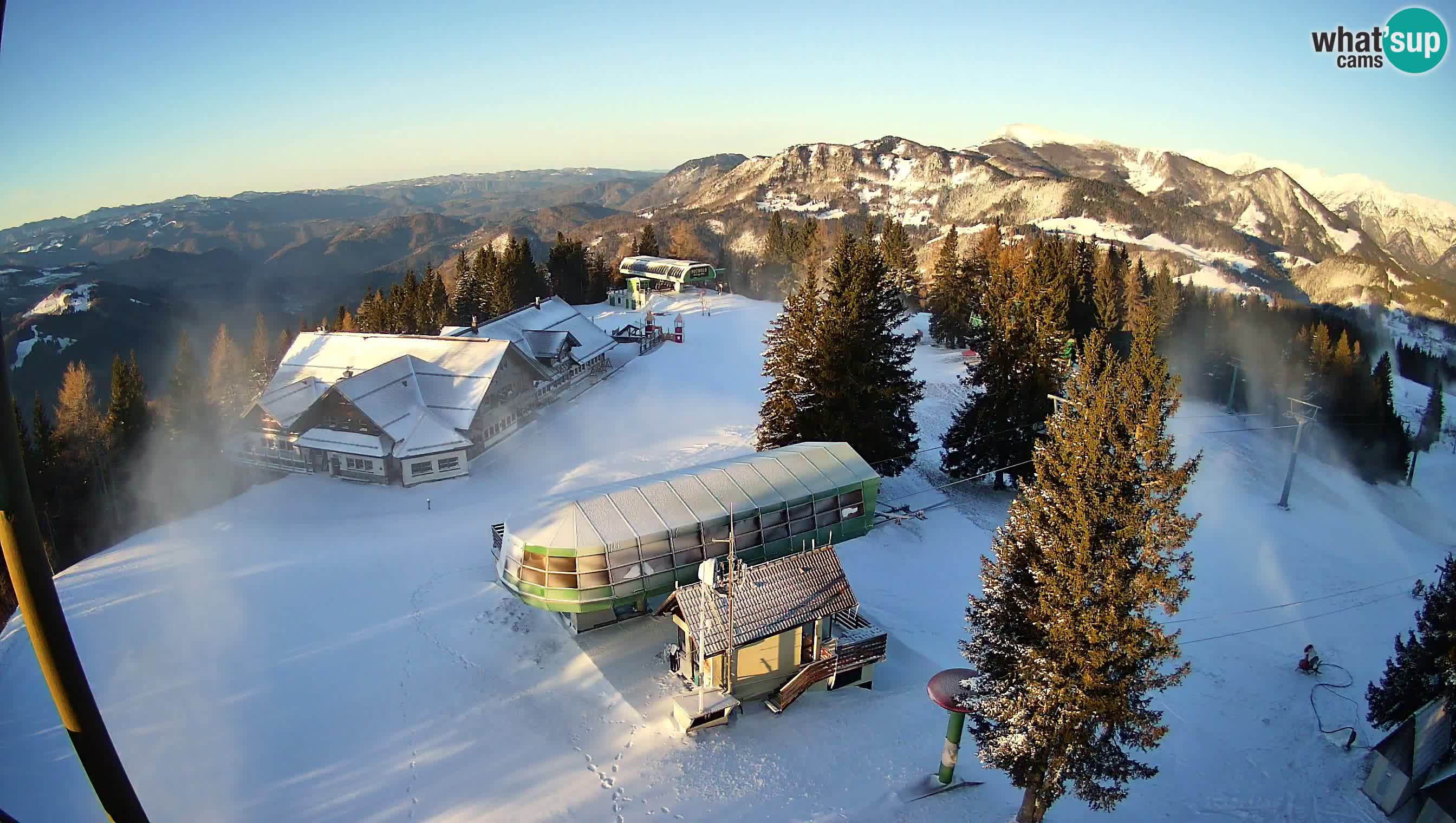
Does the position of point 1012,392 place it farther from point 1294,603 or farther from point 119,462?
point 119,462

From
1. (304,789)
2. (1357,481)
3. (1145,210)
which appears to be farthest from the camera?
(1145,210)

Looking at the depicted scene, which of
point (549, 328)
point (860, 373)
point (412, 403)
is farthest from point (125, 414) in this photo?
point (860, 373)

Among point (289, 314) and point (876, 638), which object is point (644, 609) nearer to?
point (876, 638)

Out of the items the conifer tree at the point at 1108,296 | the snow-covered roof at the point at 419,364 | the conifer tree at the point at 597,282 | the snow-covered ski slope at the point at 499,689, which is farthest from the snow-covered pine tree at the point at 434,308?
the conifer tree at the point at 1108,296

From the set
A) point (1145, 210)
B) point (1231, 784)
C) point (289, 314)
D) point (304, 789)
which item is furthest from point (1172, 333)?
point (289, 314)

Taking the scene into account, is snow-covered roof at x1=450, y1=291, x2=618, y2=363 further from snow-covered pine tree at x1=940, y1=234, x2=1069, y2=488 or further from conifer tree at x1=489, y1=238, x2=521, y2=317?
snow-covered pine tree at x1=940, y1=234, x2=1069, y2=488

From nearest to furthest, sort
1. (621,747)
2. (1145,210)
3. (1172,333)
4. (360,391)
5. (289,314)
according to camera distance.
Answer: (621,747), (360,391), (1172,333), (289,314), (1145,210)

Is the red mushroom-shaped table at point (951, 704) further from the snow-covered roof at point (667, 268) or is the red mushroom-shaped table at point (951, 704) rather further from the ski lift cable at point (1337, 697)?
the snow-covered roof at point (667, 268)
